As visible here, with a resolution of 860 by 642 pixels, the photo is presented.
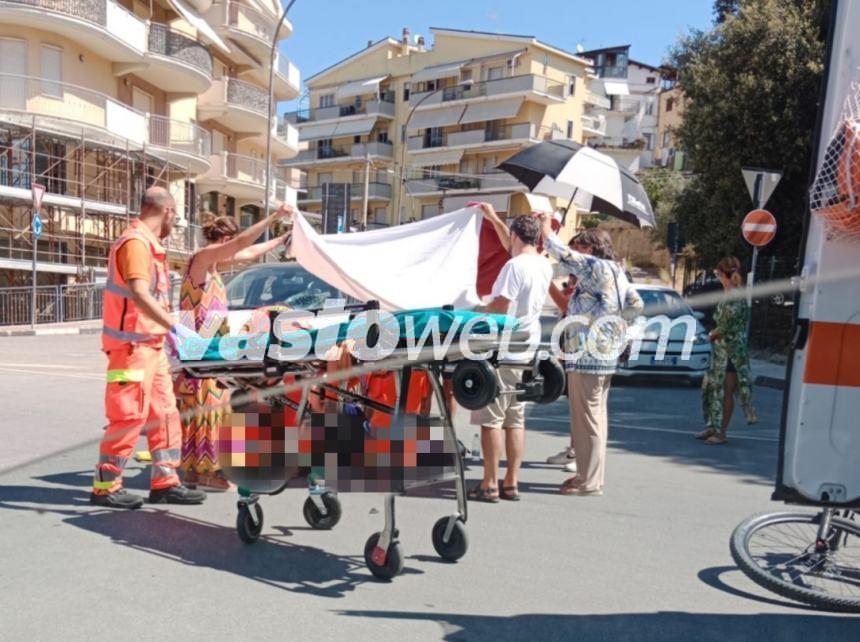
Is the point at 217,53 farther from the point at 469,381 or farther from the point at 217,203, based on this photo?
the point at 469,381

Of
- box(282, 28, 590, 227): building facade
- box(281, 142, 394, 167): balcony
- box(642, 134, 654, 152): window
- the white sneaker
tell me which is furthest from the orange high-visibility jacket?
box(642, 134, 654, 152): window

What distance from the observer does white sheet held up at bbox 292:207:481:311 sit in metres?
6.19

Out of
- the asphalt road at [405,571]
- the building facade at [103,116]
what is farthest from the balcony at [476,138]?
the asphalt road at [405,571]

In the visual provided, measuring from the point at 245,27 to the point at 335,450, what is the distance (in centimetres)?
3661

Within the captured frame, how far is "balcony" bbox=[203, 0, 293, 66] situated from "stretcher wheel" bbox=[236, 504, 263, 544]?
3412 cm

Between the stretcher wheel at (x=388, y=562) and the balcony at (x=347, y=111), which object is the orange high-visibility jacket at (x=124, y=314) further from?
the balcony at (x=347, y=111)

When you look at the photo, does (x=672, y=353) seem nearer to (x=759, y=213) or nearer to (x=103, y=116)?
(x=759, y=213)

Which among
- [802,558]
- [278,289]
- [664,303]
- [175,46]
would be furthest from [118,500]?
[175,46]

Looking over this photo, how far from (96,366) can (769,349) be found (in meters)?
14.4

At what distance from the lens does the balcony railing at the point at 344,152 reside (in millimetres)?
63125

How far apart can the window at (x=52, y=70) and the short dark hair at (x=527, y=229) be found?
23351mm

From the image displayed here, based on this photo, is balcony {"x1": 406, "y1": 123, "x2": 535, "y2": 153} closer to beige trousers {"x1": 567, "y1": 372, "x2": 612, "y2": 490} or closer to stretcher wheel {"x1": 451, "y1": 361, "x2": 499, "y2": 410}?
beige trousers {"x1": 567, "y1": 372, "x2": 612, "y2": 490}

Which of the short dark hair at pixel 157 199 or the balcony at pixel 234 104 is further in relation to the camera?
the balcony at pixel 234 104

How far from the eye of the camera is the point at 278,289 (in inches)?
326
